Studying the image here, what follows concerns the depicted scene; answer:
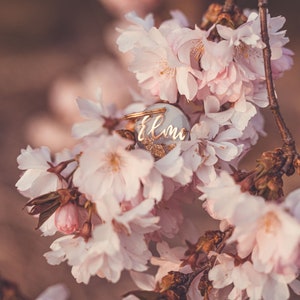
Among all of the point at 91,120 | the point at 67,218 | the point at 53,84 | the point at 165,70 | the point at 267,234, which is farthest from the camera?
the point at 53,84

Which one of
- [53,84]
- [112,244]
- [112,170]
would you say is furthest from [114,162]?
[53,84]

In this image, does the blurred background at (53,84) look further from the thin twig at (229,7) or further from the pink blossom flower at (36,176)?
the thin twig at (229,7)

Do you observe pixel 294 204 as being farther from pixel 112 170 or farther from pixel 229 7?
pixel 229 7

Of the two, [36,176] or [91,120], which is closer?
[36,176]

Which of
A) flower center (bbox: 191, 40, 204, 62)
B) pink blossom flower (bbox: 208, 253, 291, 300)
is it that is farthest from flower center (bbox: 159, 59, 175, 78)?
pink blossom flower (bbox: 208, 253, 291, 300)

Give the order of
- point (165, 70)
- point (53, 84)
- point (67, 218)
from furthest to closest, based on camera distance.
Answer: point (53, 84) < point (165, 70) < point (67, 218)

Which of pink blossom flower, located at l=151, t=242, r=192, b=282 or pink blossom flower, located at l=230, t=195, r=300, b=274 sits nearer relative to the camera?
pink blossom flower, located at l=230, t=195, r=300, b=274

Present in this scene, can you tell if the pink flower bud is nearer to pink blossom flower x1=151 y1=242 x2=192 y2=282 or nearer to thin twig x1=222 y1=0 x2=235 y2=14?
pink blossom flower x1=151 y1=242 x2=192 y2=282
